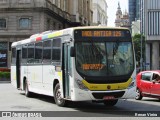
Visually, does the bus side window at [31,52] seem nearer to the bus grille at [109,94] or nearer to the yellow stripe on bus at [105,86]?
the yellow stripe on bus at [105,86]

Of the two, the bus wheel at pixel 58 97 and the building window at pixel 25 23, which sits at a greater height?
the building window at pixel 25 23

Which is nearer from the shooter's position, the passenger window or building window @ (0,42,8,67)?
the passenger window

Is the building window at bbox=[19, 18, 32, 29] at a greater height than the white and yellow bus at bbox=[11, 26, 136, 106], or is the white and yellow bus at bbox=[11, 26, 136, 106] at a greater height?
the building window at bbox=[19, 18, 32, 29]

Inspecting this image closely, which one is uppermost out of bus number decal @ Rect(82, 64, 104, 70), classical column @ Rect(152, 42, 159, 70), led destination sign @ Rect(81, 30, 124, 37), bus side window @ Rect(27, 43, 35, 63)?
led destination sign @ Rect(81, 30, 124, 37)

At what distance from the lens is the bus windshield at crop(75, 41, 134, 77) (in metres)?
14.9

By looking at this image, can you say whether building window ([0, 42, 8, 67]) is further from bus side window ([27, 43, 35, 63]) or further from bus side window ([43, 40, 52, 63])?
bus side window ([43, 40, 52, 63])

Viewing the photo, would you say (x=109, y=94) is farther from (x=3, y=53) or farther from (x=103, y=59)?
(x=3, y=53)

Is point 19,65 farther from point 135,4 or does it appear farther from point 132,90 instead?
point 135,4

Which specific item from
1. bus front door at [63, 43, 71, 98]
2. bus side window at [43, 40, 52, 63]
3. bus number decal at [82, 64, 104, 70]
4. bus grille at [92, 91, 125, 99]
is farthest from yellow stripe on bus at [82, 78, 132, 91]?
bus side window at [43, 40, 52, 63]

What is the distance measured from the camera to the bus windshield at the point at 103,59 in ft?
49.0

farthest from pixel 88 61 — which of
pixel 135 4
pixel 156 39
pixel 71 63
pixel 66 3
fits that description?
pixel 135 4

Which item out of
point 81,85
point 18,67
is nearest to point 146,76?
point 81,85

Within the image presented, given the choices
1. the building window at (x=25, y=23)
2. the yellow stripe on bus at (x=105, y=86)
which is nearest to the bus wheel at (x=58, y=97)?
the yellow stripe on bus at (x=105, y=86)

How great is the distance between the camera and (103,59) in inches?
593
